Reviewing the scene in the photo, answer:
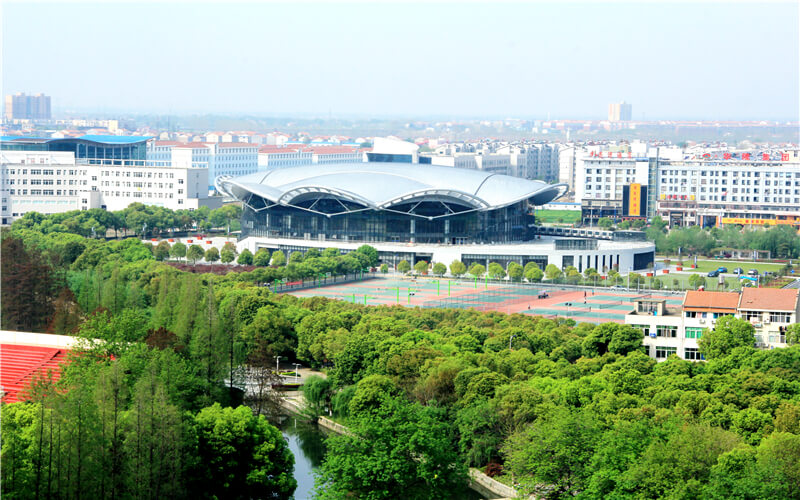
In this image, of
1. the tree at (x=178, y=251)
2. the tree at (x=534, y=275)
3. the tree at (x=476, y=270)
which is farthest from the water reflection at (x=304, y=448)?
the tree at (x=178, y=251)

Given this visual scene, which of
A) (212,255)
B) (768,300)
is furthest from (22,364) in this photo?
(212,255)

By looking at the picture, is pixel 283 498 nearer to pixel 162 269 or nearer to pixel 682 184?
pixel 162 269

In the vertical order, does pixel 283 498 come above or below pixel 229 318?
below

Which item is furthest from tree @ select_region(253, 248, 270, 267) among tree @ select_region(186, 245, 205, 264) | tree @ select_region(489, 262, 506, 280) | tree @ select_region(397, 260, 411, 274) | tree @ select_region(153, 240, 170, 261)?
tree @ select_region(489, 262, 506, 280)

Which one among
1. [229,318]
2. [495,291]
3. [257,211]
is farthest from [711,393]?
[257,211]

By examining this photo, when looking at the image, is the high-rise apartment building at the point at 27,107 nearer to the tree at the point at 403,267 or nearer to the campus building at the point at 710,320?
the tree at the point at 403,267

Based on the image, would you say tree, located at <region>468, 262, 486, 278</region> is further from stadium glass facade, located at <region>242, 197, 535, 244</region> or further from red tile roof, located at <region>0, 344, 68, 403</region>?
red tile roof, located at <region>0, 344, 68, 403</region>
